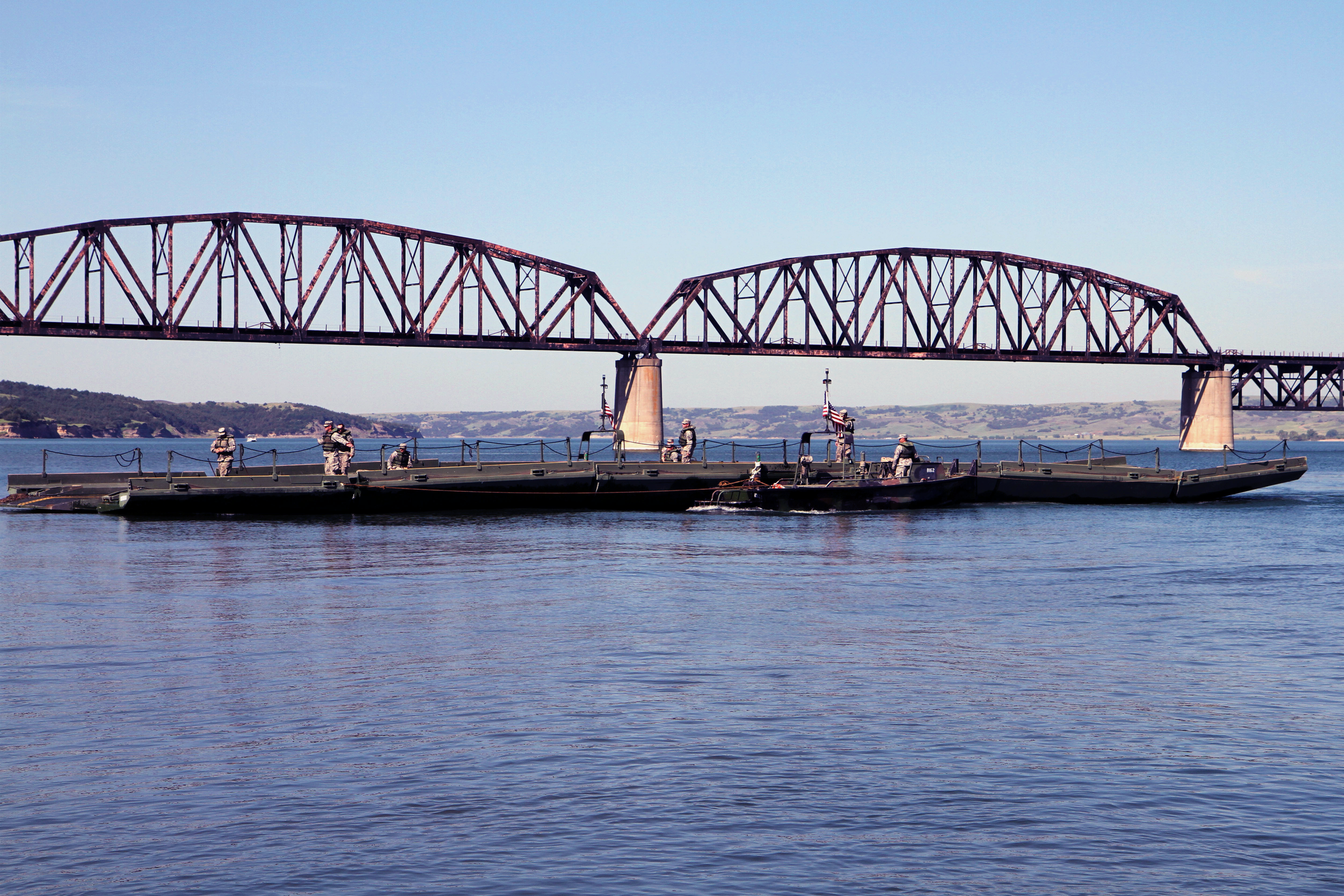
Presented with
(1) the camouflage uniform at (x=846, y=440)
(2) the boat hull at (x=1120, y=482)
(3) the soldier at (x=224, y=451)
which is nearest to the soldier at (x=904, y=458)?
(1) the camouflage uniform at (x=846, y=440)

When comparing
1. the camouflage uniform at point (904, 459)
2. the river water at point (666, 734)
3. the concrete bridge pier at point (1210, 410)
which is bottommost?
the river water at point (666, 734)

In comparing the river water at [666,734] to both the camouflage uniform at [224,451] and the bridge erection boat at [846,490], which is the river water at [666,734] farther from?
the bridge erection boat at [846,490]

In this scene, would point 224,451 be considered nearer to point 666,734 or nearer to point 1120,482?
point 666,734

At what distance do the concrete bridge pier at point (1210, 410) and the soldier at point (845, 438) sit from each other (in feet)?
426

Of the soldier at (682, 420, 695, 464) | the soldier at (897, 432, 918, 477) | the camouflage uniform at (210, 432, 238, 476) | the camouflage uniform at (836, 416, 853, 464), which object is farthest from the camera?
the soldier at (682, 420, 695, 464)

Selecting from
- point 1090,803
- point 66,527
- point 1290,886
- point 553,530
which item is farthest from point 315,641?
point 66,527

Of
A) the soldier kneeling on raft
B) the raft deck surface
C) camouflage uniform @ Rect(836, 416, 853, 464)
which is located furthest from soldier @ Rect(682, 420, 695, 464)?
the soldier kneeling on raft

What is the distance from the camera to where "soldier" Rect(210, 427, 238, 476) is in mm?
52188

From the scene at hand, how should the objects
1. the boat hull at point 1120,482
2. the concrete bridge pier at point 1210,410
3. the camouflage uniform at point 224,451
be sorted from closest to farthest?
the camouflage uniform at point 224,451
the boat hull at point 1120,482
the concrete bridge pier at point 1210,410

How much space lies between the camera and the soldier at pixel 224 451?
52.2 metres

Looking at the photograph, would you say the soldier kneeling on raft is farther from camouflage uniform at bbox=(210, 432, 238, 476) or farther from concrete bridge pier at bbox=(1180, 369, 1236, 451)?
concrete bridge pier at bbox=(1180, 369, 1236, 451)

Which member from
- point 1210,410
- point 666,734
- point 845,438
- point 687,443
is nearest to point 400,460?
point 687,443

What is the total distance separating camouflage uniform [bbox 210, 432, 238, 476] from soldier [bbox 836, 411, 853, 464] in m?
23.9

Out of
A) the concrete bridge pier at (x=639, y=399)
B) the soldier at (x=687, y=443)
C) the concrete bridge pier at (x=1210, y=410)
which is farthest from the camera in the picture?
the concrete bridge pier at (x=1210, y=410)
